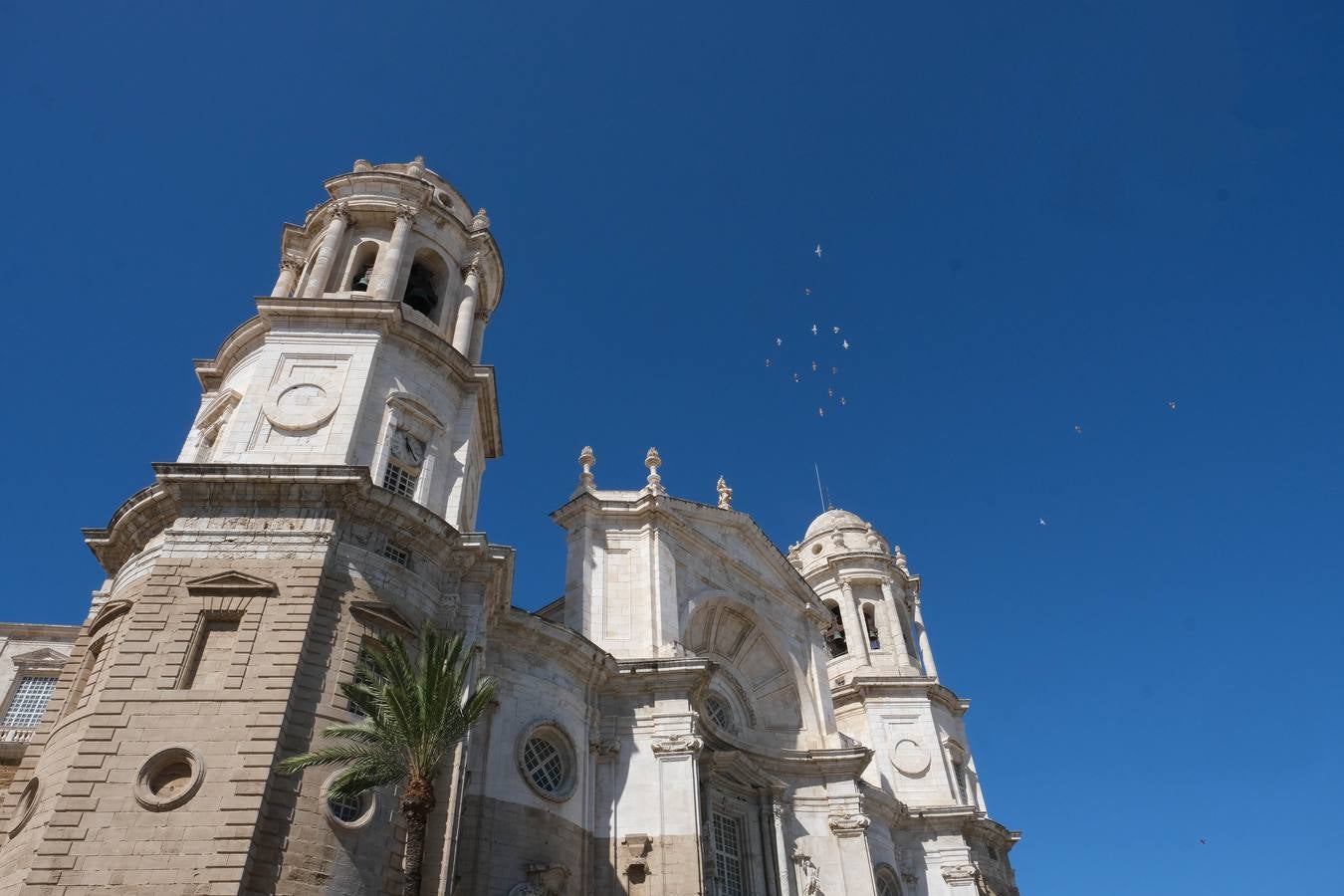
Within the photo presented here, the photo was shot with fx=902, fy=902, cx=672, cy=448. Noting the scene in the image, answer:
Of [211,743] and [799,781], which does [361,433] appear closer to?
[211,743]

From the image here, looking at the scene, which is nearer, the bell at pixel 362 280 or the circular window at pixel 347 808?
the circular window at pixel 347 808

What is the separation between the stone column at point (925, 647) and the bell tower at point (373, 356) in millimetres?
25706

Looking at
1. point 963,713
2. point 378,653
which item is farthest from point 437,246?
point 963,713

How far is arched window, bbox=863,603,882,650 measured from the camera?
44656 millimetres

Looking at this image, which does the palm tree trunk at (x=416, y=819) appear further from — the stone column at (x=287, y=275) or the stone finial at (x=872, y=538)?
the stone finial at (x=872, y=538)

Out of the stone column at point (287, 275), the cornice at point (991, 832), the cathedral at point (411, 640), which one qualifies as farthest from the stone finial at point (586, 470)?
the cornice at point (991, 832)

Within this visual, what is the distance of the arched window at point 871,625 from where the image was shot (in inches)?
1758

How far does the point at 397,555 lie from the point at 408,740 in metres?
6.04

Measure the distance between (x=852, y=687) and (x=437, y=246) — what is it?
26.5m

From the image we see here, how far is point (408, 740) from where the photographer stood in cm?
1479

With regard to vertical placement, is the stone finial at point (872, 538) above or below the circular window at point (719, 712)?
above

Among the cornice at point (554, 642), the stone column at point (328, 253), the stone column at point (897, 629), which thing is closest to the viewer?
the cornice at point (554, 642)

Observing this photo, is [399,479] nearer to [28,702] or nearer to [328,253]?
[328,253]

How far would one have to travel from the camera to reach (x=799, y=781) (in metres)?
31.5
